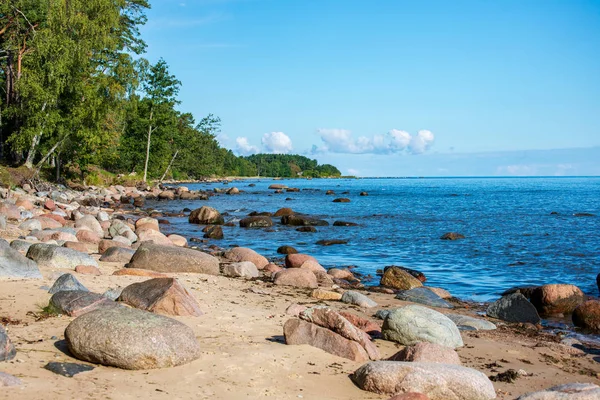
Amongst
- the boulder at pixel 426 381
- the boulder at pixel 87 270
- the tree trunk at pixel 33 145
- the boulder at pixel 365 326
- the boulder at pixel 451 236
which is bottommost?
the boulder at pixel 451 236

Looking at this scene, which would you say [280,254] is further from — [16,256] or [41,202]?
[41,202]

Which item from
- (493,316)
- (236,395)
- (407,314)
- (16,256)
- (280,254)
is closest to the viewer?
(236,395)

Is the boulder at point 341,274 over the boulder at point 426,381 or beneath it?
beneath

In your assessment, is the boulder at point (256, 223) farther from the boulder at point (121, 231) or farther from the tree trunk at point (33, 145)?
the tree trunk at point (33, 145)

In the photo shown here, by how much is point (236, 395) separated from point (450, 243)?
62.2ft

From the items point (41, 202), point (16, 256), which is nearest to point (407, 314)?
point (16, 256)

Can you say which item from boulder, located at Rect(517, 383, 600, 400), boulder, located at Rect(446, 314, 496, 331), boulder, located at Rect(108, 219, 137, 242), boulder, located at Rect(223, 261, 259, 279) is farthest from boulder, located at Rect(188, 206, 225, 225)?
boulder, located at Rect(517, 383, 600, 400)

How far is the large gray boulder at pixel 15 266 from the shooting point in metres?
9.18

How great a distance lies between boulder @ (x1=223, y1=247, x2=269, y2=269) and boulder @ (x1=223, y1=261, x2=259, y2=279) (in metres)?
1.44

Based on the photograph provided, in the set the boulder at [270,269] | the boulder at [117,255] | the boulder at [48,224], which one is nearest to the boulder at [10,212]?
the boulder at [48,224]

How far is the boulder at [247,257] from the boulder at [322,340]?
7854mm

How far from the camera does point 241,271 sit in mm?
13117

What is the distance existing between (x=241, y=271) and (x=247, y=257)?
2222 mm

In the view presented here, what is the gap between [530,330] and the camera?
9898mm
